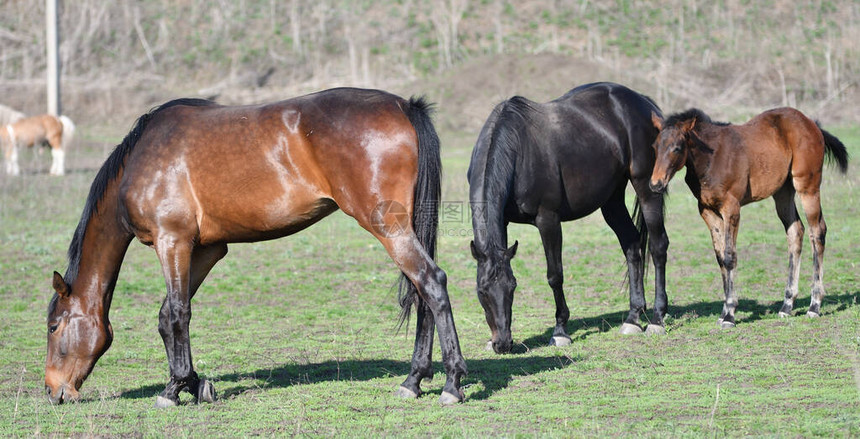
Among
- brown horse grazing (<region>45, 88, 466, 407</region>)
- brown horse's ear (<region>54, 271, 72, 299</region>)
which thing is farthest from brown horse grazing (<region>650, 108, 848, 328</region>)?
brown horse's ear (<region>54, 271, 72, 299</region>)

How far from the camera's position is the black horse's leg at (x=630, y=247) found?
926 centimetres

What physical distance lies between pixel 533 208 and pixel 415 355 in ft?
8.87

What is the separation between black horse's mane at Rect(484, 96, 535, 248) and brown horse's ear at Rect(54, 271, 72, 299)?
11.5 feet

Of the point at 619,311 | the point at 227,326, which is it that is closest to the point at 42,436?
the point at 227,326

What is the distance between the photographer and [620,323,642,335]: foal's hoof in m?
8.96

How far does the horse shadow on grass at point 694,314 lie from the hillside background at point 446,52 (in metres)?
19.4

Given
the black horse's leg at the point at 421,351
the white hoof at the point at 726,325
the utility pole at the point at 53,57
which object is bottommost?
the white hoof at the point at 726,325

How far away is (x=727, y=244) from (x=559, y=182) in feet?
6.30

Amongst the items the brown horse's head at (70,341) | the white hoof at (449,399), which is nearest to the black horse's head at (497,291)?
the white hoof at (449,399)

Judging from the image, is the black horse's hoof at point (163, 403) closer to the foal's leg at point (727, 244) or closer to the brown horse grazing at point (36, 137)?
the foal's leg at point (727, 244)

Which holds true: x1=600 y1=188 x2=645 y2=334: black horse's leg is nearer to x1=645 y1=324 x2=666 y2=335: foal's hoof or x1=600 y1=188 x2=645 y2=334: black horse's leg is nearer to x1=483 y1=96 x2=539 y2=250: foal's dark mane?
x1=645 y1=324 x2=666 y2=335: foal's hoof

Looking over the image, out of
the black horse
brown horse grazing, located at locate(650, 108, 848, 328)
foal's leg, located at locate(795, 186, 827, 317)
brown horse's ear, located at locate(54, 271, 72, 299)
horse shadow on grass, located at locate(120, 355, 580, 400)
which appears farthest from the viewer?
foal's leg, located at locate(795, 186, 827, 317)

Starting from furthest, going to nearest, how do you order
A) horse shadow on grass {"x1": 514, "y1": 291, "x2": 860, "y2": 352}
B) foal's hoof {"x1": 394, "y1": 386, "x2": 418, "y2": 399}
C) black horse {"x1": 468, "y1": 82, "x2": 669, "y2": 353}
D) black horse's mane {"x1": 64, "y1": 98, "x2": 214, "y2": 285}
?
horse shadow on grass {"x1": 514, "y1": 291, "x2": 860, "y2": 352} → black horse {"x1": 468, "y1": 82, "x2": 669, "y2": 353} → black horse's mane {"x1": 64, "y1": 98, "x2": 214, "y2": 285} → foal's hoof {"x1": 394, "y1": 386, "x2": 418, "y2": 399}

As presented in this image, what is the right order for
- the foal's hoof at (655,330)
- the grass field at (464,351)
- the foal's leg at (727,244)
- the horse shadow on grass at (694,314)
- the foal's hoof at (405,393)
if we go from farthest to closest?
the horse shadow on grass at (694,314)
the foal's leg at (727,244)
the foal's hoof at (655,330)
the foal's hoof at (405,393)
the grass field at (464,351)
